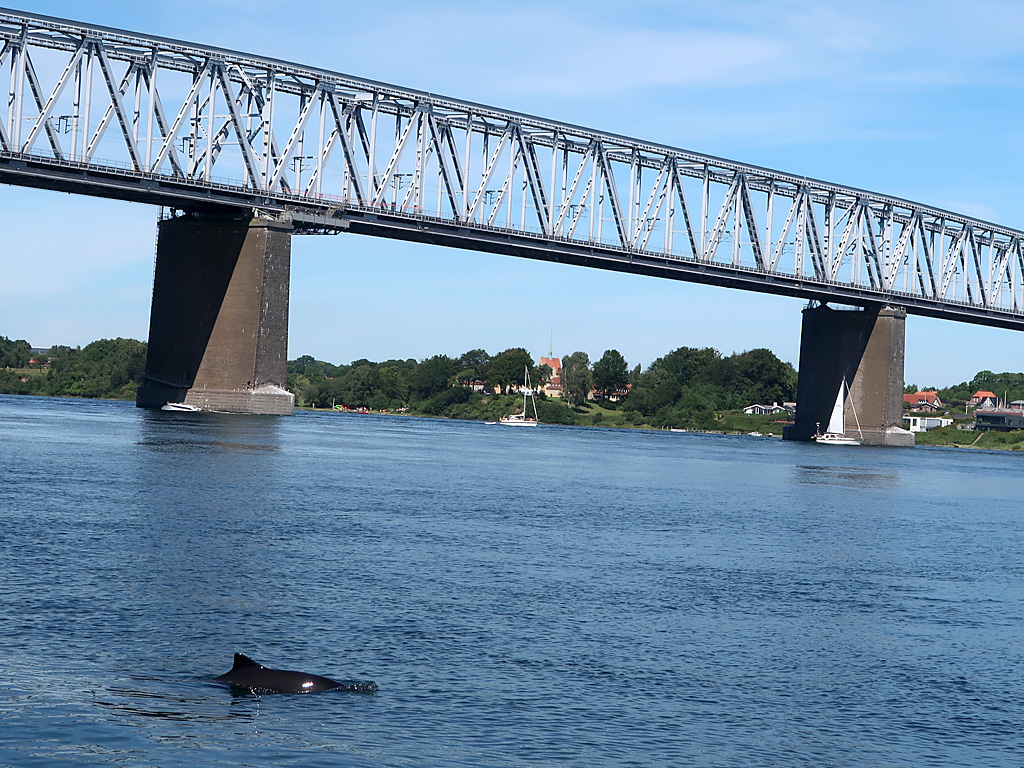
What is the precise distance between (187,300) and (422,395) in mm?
119355

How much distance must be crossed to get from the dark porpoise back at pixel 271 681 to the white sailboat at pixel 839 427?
99.9 m

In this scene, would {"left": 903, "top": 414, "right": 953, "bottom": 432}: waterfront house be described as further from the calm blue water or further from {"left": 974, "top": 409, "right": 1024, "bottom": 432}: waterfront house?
the calm blue water

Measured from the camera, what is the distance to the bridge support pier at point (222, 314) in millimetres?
77062

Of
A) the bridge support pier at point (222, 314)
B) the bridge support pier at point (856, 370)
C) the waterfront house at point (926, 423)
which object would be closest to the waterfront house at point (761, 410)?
the waterfront house at point (926, 423)

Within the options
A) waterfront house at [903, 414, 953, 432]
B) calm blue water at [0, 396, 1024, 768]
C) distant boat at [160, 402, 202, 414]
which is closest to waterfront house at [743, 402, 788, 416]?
waterfront house at [903, 414, 953, 432]

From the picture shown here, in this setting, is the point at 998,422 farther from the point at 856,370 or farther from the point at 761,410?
the point at 856,370

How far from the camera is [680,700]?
567 inches

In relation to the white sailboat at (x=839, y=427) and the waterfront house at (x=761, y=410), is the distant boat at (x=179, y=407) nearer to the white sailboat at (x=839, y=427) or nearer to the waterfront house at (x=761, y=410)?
the white sailboat at (x=839, y=427)

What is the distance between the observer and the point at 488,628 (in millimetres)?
17453

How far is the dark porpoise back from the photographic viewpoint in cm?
1369


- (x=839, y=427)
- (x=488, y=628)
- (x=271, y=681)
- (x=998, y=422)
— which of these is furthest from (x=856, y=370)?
(x=271, y=681)

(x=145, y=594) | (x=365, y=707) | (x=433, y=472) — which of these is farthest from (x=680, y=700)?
(x=433, y=472)

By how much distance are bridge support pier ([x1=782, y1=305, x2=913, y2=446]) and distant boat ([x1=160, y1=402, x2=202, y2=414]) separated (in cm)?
5627

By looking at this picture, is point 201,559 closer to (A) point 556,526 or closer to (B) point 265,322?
(A) point 556,526
